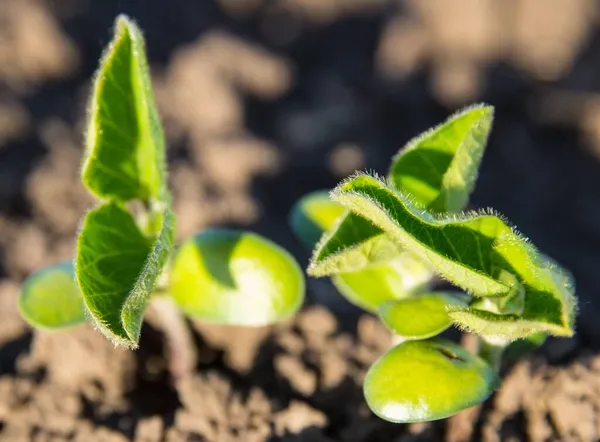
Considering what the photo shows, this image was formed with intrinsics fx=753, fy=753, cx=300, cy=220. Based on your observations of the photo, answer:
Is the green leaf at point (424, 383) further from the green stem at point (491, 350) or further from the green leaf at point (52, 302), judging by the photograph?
the green leaf at point (52, 302)

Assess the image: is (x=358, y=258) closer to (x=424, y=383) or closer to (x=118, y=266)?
(x=424, y=383)

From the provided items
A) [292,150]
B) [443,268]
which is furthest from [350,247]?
[292,150]

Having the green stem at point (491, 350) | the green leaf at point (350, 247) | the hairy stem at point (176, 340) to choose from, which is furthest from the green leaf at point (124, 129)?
the green stem at point (491, 350)

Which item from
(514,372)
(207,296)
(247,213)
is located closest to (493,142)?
(247,213)

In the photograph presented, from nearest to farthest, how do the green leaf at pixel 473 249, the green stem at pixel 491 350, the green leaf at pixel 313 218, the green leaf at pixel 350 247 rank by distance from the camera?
the green leaf at pixel 473 249 < the green leaf at pixel 350 247 < the green stem at pixel 491 350 < the green leaf at pixel 313 218

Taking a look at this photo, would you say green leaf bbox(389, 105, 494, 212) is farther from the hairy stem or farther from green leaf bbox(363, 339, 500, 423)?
the hairy stem

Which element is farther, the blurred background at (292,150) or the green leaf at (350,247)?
the blurred background at (292,150)
